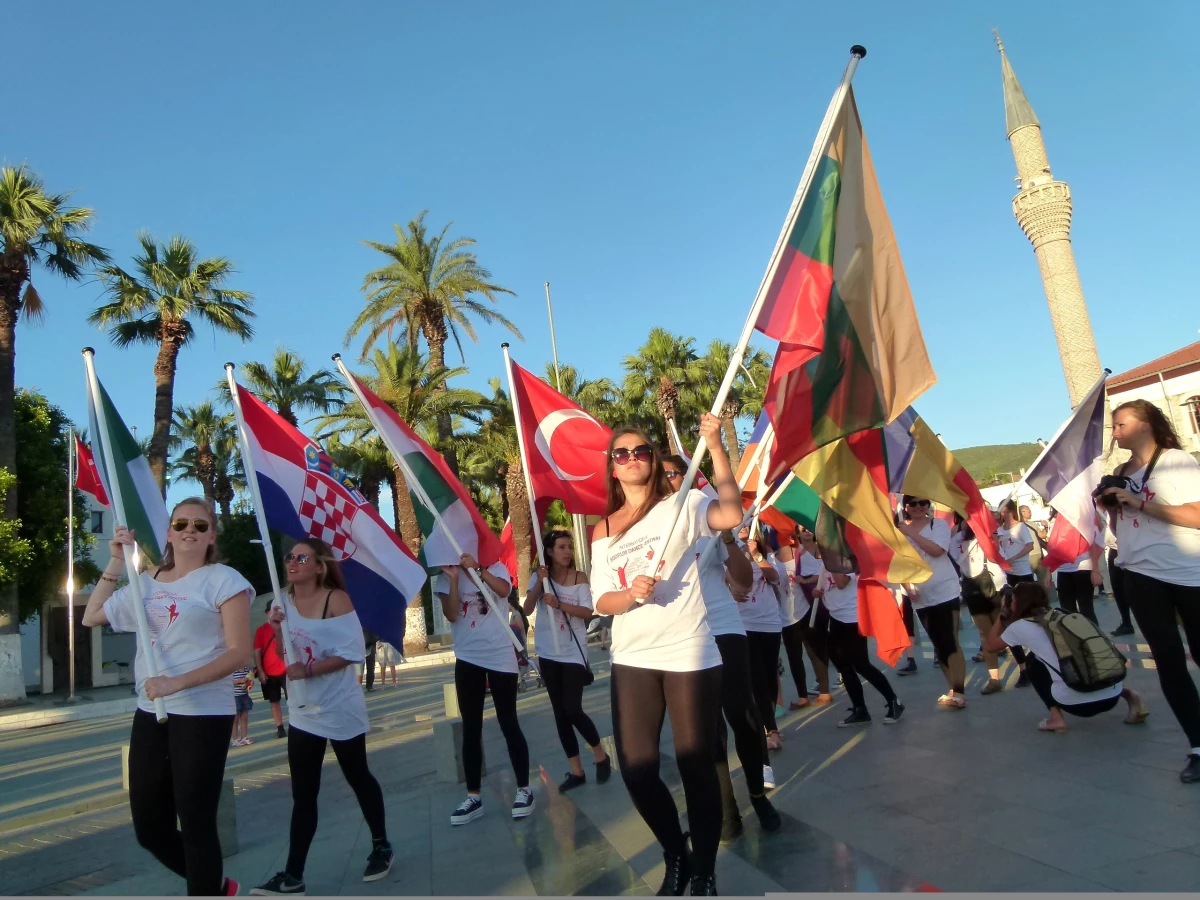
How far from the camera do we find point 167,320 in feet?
85.4

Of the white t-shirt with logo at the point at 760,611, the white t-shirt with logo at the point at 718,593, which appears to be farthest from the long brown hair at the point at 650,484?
the white t-shirt with logo at the point at 760,611

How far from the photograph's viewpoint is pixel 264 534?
5383mm

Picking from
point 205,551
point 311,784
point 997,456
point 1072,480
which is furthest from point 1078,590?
point 997,456

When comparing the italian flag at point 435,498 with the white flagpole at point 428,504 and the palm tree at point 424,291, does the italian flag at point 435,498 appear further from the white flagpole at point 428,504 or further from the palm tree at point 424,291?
the palm tree at point 424,291

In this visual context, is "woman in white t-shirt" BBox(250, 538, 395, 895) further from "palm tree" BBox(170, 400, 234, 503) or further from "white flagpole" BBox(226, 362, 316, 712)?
"palm tree" BBox(170, 400, 234, 503)

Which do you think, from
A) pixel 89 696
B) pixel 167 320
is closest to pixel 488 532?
pixel 167 320

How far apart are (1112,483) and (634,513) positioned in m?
2.90

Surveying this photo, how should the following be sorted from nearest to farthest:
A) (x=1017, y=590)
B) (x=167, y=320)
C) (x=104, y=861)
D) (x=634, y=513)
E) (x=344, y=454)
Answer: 1. (x=634, y=513)
2. (x=104, y=861)
3. (x=1017, y=590)
4. (x=167, y=320)
5. (x=344, y=454)

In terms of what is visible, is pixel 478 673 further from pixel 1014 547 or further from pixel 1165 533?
pixel 1014 547

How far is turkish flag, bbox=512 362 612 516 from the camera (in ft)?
23.0

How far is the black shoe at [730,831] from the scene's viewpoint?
4.60 meters

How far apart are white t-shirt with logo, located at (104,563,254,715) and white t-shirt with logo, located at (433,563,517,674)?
218cm

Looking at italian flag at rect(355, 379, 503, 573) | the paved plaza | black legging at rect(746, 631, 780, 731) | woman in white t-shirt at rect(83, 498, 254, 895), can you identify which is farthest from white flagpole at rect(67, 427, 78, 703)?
woman in white t-shirt at rect(83, 498, 254, 895)

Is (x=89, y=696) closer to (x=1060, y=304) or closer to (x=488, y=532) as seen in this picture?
(x=488, y=532)
